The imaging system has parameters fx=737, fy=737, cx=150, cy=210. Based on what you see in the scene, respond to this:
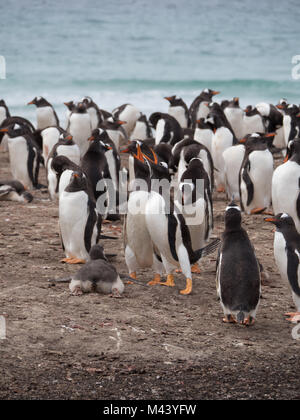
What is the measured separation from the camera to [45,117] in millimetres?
15977

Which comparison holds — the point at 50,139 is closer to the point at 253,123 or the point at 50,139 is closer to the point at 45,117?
the point at 45,117

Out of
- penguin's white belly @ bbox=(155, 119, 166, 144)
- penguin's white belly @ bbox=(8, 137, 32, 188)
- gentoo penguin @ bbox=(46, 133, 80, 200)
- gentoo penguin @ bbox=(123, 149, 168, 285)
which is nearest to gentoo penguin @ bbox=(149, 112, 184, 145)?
penguin's white belly @ bbox=(155, 119, 166, 144)

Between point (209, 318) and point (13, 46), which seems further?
point (13, 46)

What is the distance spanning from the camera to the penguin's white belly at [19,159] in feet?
35.9

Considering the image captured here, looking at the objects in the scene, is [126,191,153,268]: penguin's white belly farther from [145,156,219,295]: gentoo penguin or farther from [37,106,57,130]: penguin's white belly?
[37,106,57,130]: penguin's white belly

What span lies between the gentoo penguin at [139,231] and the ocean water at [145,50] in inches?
905

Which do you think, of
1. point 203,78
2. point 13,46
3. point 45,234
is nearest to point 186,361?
point 45,234

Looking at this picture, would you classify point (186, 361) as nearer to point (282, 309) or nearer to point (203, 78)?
point (282, 309)

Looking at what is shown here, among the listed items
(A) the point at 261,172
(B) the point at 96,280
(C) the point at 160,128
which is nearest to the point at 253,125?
(C) the point at 160,128

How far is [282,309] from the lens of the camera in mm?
5531

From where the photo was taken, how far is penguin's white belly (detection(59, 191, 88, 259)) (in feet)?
21.6

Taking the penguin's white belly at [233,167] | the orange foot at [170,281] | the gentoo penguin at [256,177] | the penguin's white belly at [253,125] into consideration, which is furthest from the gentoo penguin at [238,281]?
the penguin's white belly at [253,125]

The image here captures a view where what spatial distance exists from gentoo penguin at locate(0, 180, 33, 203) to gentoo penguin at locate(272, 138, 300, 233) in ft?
11.4
